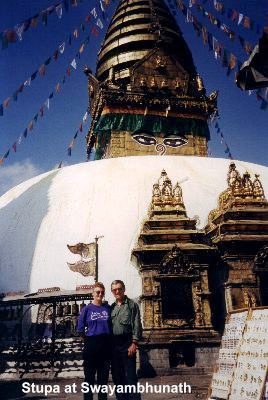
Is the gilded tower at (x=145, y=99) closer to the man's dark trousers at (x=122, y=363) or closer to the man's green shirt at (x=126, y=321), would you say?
the man's green shirt at (x=126, y=321)

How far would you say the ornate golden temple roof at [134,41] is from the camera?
18.7 meters

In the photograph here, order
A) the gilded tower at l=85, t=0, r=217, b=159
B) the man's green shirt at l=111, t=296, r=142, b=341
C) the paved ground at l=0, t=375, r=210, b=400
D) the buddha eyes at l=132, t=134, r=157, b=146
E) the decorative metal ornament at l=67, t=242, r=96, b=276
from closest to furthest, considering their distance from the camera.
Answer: the man's green shirt at l=111, t=296, r=142, b=341, the paved ground at l=0, t=375, r=210, b=400, the decorative metal ornament at l=67, t=242, r=96, b=276, the buddha eyes at l=132, t=134, r=157, b=146, the gilded tower at l=85, t=0, r=217, b=159

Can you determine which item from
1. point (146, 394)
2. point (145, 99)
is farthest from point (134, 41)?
point (146, 394)

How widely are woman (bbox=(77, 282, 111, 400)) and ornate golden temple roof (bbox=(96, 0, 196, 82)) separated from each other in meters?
16.0

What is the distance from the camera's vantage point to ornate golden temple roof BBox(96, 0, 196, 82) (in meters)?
18.7

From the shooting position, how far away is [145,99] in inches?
642

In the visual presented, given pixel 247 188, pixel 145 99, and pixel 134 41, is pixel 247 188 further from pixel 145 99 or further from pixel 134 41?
pixel 134 41

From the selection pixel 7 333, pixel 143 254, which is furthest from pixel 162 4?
pixel 7 333

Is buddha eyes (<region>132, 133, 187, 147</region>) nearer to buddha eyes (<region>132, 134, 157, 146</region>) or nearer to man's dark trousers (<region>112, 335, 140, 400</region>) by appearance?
buddha eyes (<region>132, 134, 157, 146</region>)

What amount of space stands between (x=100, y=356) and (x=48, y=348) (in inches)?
164

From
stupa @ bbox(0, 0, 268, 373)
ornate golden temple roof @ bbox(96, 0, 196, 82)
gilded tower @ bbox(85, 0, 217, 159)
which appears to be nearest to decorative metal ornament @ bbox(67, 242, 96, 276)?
stupa @ bbox(0, 0, 268, 373)

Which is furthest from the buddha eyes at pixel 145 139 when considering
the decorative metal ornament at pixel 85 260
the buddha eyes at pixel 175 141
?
the decorative metal ornament at pixel 85 260

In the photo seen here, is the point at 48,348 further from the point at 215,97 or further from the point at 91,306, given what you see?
the point at 215,97

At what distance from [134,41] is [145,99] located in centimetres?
474
